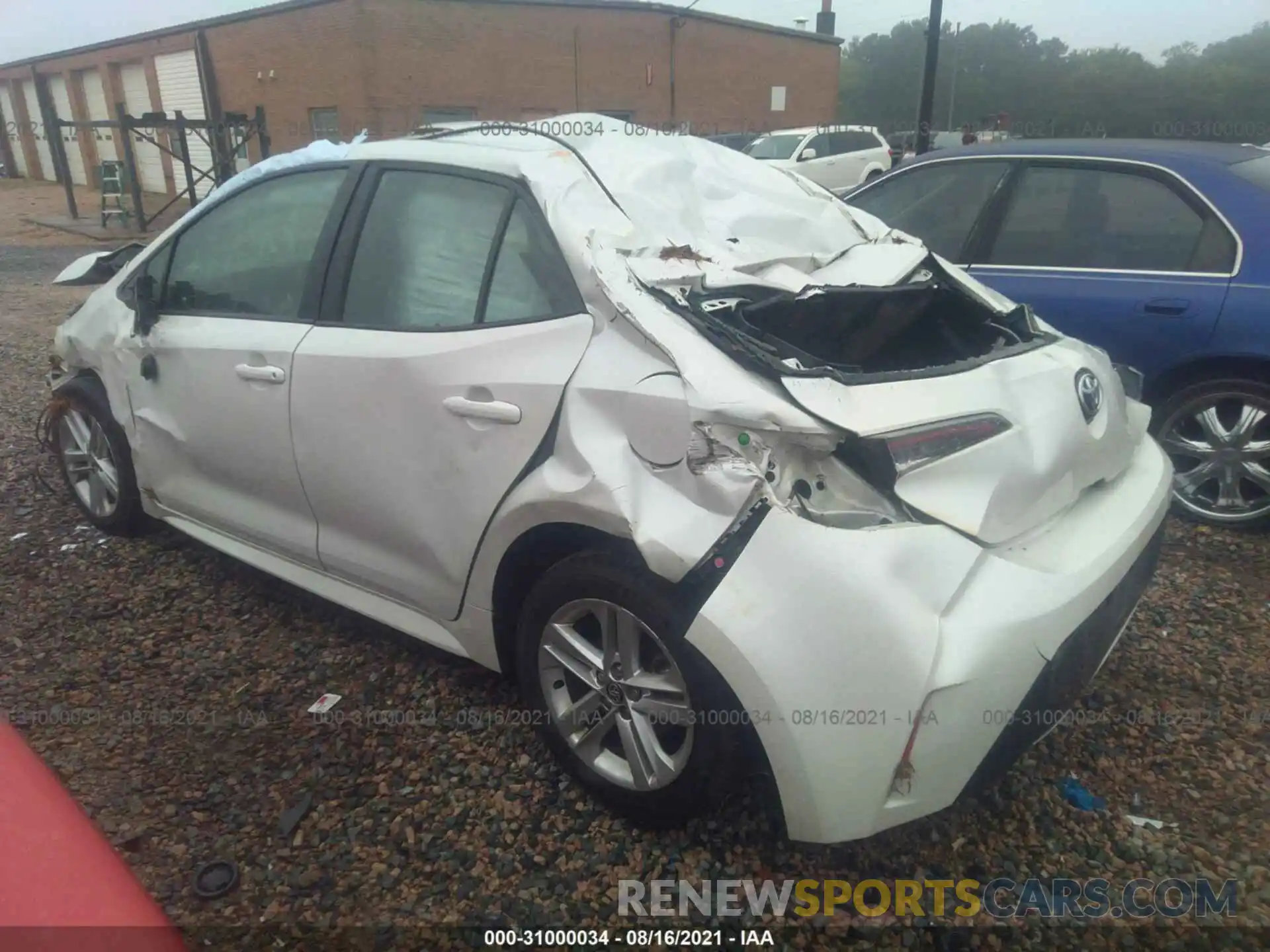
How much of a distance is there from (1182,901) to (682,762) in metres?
1.24

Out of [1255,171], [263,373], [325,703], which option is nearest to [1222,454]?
[1255,171]

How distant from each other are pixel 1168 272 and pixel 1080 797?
2.49 metres

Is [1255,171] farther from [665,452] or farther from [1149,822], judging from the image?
[665,452]

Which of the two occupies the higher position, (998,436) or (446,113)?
(446,113)

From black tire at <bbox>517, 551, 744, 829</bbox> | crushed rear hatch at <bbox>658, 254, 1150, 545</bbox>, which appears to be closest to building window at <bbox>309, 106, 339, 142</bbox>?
crushed rear hatch at <bbox>658, 254, 1150, 545</bbox>

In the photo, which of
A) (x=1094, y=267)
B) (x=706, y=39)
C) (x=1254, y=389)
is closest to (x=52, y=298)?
(x=1094, y=267)

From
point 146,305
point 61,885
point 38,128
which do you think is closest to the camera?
point 61,885

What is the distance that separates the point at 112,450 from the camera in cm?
379

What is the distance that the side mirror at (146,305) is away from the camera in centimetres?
334

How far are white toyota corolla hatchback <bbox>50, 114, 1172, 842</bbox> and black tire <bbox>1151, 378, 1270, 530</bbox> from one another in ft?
3.66

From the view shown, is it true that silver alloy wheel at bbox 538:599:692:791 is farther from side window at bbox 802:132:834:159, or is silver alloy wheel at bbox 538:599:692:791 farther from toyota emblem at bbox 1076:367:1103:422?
side window at bbox 802:132:834:159

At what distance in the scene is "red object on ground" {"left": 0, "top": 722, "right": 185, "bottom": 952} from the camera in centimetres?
102

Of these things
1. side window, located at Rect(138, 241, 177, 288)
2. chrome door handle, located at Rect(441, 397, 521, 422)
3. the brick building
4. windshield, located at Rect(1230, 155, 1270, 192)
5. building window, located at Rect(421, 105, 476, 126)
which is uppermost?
the brick building

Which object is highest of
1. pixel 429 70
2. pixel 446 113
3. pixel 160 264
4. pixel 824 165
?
pixel 429 70
